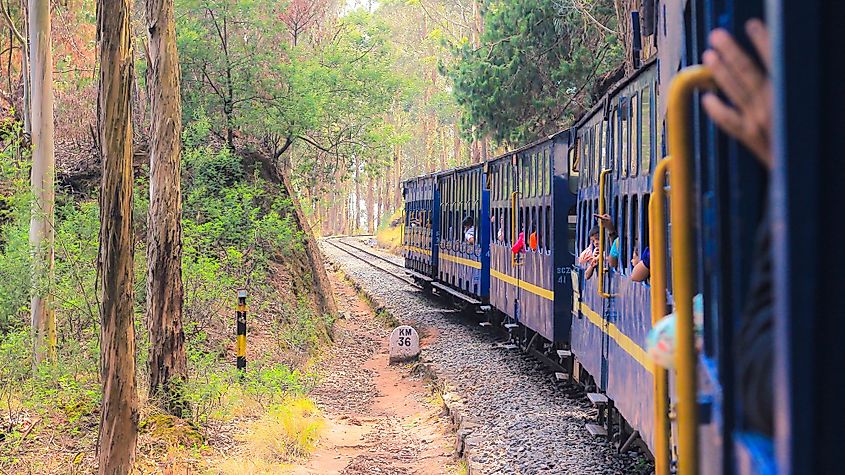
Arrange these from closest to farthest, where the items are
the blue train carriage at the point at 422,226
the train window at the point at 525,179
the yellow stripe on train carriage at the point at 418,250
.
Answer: the train window at the point at 525,179 < the blue train carriage at the point at 422,226 < the yellow stripe on train carriage at the point at 418,250

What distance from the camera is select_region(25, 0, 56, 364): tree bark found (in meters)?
11.6

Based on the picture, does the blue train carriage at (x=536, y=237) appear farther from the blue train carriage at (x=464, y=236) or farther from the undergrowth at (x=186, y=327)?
the undergrowth at (x=186, y=327)

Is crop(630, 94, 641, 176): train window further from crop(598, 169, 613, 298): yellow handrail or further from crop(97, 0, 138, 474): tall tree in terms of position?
crop(97, 0, 138, 474): tall tree

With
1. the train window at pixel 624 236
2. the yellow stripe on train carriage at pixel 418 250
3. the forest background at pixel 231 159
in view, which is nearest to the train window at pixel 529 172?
the forest background at pixel 231 159

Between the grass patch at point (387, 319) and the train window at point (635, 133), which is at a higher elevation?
the train window at point (635, 133)

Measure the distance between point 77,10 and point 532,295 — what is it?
550 inches

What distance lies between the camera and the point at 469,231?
63.9 ft

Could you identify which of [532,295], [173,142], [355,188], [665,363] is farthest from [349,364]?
[355,188]

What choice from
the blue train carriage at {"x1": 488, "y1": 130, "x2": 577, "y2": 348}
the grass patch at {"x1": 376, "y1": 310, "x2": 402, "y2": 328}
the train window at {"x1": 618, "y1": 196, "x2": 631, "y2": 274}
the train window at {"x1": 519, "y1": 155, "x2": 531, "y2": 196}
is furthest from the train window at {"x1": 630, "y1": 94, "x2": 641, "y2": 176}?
the grass patch at {"x1": 376, "y1": 310, "x2": 402, "y2": 328}

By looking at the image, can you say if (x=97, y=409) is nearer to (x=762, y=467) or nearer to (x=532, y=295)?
(x=532, y=295)

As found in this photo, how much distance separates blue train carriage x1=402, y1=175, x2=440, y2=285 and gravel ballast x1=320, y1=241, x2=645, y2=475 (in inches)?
237

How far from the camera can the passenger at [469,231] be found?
19.3 m

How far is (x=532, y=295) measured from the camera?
13.4 m

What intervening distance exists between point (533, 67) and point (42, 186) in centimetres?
1658
